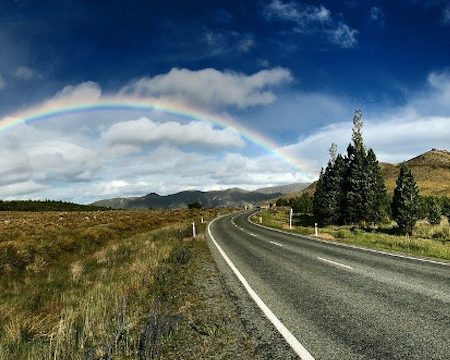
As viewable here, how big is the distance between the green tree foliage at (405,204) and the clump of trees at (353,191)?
5.53m

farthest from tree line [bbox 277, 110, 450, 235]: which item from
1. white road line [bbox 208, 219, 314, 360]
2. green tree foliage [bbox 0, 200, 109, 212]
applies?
green tree foliage [bbox 0, 200, 109, 212]

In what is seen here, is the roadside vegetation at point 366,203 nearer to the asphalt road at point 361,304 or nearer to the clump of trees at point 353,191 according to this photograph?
the clump of trees at point 353,191

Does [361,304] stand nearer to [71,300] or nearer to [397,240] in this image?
[71,300]

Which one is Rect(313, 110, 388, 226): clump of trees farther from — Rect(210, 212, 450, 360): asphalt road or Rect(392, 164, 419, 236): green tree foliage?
Rect(210, 212, 450, 360): asphalt road

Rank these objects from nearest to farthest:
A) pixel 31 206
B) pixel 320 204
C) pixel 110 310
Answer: pixel 110 310 → pixel 320 204 → pixel 31 206

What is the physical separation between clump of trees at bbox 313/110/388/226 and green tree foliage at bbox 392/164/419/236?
553cm

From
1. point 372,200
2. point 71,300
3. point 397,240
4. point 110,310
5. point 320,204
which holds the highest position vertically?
point 372,200

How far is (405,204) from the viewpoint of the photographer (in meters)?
46.1

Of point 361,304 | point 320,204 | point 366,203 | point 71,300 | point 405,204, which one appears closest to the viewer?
point 361,304

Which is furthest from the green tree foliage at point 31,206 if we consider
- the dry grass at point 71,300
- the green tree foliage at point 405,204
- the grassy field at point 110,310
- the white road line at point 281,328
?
the white road line at point 281,328

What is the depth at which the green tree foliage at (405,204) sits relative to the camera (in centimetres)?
4572

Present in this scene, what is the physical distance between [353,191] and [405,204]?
9652 mm

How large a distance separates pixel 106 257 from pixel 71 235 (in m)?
7.31

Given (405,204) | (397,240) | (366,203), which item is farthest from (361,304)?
(366,203)
